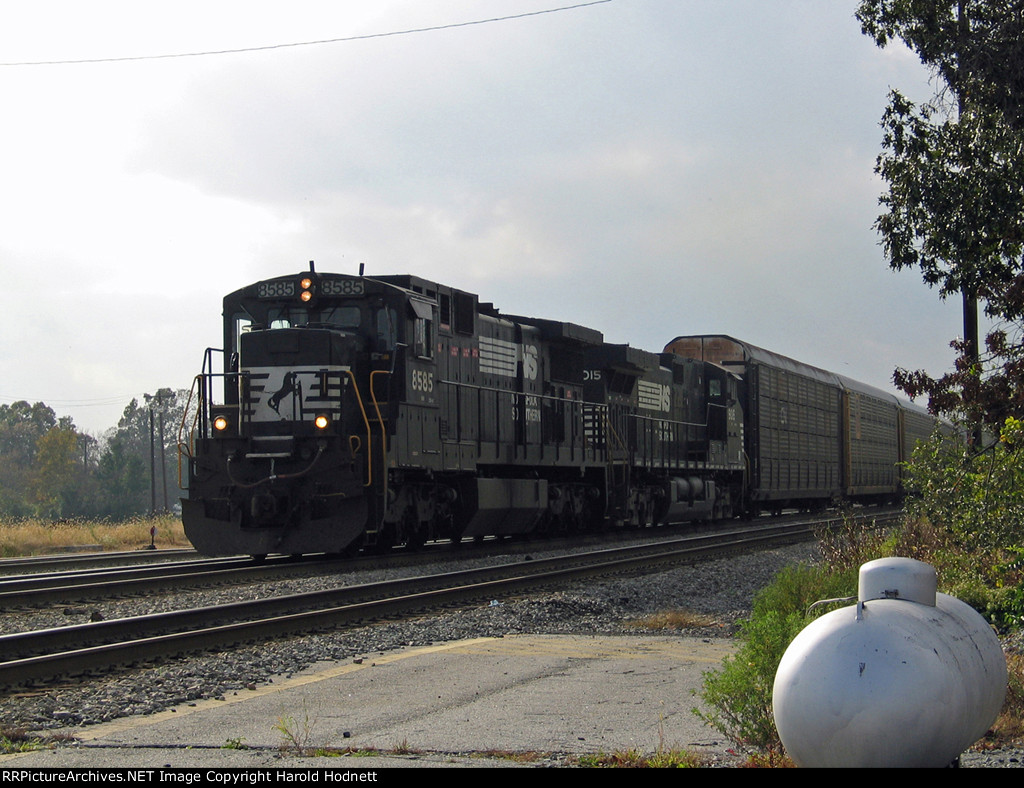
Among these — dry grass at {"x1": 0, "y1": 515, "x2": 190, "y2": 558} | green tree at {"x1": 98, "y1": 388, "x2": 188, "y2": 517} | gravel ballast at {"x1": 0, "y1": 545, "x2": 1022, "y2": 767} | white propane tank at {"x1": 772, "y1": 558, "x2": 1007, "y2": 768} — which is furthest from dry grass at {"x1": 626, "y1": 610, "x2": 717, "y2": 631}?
green tree at {"x1": 98, "y1": 388, "x2": 188, "y2": 517}

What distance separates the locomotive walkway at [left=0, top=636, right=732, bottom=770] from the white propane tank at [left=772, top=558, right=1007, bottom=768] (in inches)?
51.5

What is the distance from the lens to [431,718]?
642 cm

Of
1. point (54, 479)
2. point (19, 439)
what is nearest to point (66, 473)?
point (54, 479)

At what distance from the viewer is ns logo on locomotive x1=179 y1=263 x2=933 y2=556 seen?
598 inches

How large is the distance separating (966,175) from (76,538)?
70.9ft

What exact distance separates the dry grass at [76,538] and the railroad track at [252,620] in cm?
1366

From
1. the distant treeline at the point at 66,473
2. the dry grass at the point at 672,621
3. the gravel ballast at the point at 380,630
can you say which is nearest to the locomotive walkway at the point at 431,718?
the gravel ballast at the point at 380,630

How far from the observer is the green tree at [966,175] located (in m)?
12.5

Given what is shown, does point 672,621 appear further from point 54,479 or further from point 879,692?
point 54,479

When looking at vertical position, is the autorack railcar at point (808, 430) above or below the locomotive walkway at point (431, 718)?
above

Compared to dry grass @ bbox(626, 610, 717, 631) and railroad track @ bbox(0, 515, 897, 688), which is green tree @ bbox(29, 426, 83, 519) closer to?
railroad track @ bbox(0, 515, 897, 688)

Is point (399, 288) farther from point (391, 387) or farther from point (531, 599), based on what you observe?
point (531, 599)

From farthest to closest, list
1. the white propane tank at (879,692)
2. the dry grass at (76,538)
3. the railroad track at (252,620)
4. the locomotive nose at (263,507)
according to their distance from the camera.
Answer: the dry grass at (76,538) → the locomotive nose at (263,507) → the railroad track at (252,620) → the white propane tank at (879,692)

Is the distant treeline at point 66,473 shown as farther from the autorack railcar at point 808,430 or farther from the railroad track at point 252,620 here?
the railroad track at point 252,620
